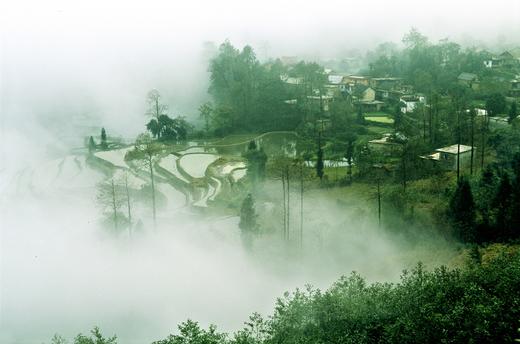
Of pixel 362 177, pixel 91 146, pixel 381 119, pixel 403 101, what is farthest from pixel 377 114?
pixel 91 146

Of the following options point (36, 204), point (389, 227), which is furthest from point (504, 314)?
point (36, 204)

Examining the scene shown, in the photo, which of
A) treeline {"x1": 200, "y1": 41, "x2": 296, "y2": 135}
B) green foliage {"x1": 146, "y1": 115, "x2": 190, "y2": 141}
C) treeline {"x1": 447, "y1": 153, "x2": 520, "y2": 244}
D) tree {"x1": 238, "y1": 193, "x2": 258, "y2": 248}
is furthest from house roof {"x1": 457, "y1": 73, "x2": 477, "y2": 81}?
tree {"x1": 238, "y1": 193, "x2": 258, "y2": 248}

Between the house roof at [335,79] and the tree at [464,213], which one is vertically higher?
the house roof at [335,79]

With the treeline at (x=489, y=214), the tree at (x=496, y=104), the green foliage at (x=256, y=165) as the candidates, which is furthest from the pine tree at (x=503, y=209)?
the tree at (x=496, y=104)

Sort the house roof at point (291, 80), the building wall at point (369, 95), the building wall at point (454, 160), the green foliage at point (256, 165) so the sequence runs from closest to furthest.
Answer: the building wall at point (454, 160)
the green foliage at point (256, 165)
the building wall at point (369, 95)
the house roof at point (291, 80)

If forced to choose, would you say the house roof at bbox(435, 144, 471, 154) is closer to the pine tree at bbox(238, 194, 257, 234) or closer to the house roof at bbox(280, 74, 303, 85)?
the pine tree at bbox(238, 194, 257, 234)

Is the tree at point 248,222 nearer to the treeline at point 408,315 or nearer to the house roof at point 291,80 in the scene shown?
the treeline at point 408,315

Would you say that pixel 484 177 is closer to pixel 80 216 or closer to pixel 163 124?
pixel 80 216
